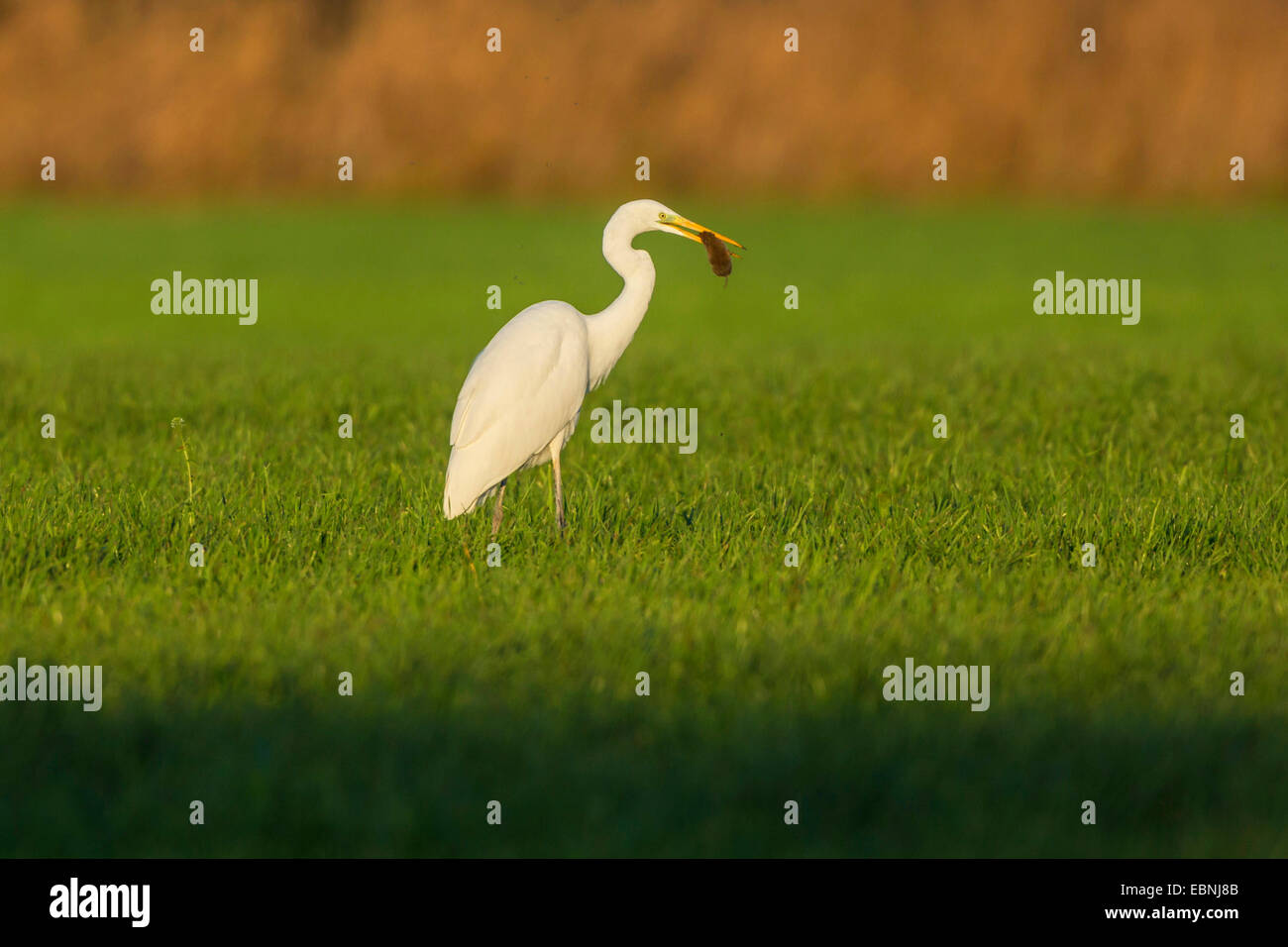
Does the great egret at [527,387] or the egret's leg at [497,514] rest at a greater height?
the great egret at [527,387]

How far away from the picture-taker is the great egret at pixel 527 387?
8.11m

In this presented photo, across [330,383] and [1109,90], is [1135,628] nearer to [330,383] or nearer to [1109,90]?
[330,383]

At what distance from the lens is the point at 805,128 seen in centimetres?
3378

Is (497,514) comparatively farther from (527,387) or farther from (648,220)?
(648,220)

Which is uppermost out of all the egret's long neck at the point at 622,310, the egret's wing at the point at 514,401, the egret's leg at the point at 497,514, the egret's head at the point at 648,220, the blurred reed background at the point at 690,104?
the blurred reed background at the point at 690,104

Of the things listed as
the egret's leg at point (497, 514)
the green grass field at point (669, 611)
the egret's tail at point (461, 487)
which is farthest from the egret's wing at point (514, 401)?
the green grass field at point (669, 611)

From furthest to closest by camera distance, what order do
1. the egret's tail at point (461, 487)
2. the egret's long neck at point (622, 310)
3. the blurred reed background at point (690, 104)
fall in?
1. the blurred reed background at point (690, 104)
2. the egret's long neck at point (622, 310)
3. the egret's tail at point (461, 487)

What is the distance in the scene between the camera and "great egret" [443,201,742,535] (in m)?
8.11

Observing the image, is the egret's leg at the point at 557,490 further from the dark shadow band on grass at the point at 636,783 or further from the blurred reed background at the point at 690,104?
the blurred reed background at the point at 690,104

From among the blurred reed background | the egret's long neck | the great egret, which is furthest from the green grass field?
the blurred reed background

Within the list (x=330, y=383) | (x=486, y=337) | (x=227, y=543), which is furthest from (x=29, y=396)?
(x=486, y=337)

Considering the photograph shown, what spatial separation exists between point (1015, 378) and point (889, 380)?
1.02m

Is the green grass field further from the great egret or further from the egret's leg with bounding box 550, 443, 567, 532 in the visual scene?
the great egret

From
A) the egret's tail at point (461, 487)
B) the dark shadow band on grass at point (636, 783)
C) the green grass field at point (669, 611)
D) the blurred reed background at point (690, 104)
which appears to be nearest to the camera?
the dark shadow band on grass at point (636, 783)
